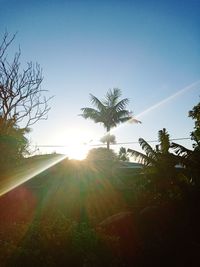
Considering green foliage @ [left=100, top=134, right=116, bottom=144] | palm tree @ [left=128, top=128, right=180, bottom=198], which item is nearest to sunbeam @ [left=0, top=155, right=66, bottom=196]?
palm tree @ [left=128, top=128, right=180, bottom=198]

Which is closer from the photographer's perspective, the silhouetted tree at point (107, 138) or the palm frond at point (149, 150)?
the palm frond at point (149, 150)

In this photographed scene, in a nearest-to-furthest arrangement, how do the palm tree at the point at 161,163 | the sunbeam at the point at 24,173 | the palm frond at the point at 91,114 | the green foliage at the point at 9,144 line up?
the green foliage at the point at 9,144
the sunbeam at the point at 24,173
the palm tree at the point at 161,163
the palm frond at the point at 91,114

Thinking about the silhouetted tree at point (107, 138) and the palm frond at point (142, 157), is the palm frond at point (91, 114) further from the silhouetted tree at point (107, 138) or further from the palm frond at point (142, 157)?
the palm frond at point (142, 157)

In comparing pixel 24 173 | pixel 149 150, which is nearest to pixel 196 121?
pixel 149 150

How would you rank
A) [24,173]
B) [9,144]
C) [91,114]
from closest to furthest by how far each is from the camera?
[9,144]
[24,173]
[91,114]

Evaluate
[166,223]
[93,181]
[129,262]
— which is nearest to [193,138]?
[93,181]

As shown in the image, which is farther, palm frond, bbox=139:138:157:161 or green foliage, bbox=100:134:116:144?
green foliage, bbox=100:134:116:144

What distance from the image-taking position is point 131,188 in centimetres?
1922

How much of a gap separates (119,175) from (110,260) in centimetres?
1604

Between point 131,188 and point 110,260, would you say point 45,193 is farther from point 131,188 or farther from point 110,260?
point 110,260

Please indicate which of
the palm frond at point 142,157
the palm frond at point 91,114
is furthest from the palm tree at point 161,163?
the palm frond at point 91,114

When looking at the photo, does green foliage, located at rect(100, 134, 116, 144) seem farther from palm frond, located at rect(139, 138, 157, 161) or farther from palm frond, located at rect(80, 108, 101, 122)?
palm frond, located at rect(139, 138, 157, 161)

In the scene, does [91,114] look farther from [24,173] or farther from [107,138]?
[24,173]

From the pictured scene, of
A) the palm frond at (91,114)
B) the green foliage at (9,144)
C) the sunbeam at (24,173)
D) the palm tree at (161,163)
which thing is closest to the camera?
the green foliage at (9,144)
